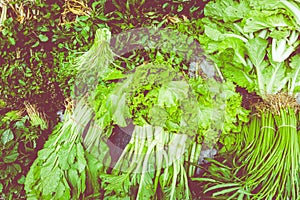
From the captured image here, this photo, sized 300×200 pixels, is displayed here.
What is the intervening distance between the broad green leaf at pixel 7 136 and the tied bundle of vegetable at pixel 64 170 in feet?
0.59

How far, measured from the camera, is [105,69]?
1731 millimetres

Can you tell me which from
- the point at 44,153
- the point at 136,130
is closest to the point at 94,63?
the point at 136,130

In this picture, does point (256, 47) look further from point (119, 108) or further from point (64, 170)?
point (64, 170)

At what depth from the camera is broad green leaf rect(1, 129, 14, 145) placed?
1767 millimetres

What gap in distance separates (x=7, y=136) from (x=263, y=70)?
1282 millimetres

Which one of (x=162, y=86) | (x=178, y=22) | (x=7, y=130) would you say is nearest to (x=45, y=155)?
(x=7, y=130)

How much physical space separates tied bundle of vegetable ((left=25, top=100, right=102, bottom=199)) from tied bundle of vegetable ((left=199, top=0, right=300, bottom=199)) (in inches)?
22.8

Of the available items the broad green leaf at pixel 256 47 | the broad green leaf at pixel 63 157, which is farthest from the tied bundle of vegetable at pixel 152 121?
the broad green leaf at pixel 256 47

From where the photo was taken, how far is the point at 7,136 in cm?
178

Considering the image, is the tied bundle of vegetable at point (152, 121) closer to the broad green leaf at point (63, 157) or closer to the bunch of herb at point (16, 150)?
the broad green leaf at point (63, 157)

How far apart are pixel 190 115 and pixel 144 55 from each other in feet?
1.19

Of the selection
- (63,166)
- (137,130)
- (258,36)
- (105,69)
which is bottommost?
(63,166)

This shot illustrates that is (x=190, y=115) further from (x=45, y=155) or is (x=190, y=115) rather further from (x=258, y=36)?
(x=45, y=155)

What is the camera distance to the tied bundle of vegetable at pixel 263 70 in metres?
1.68
